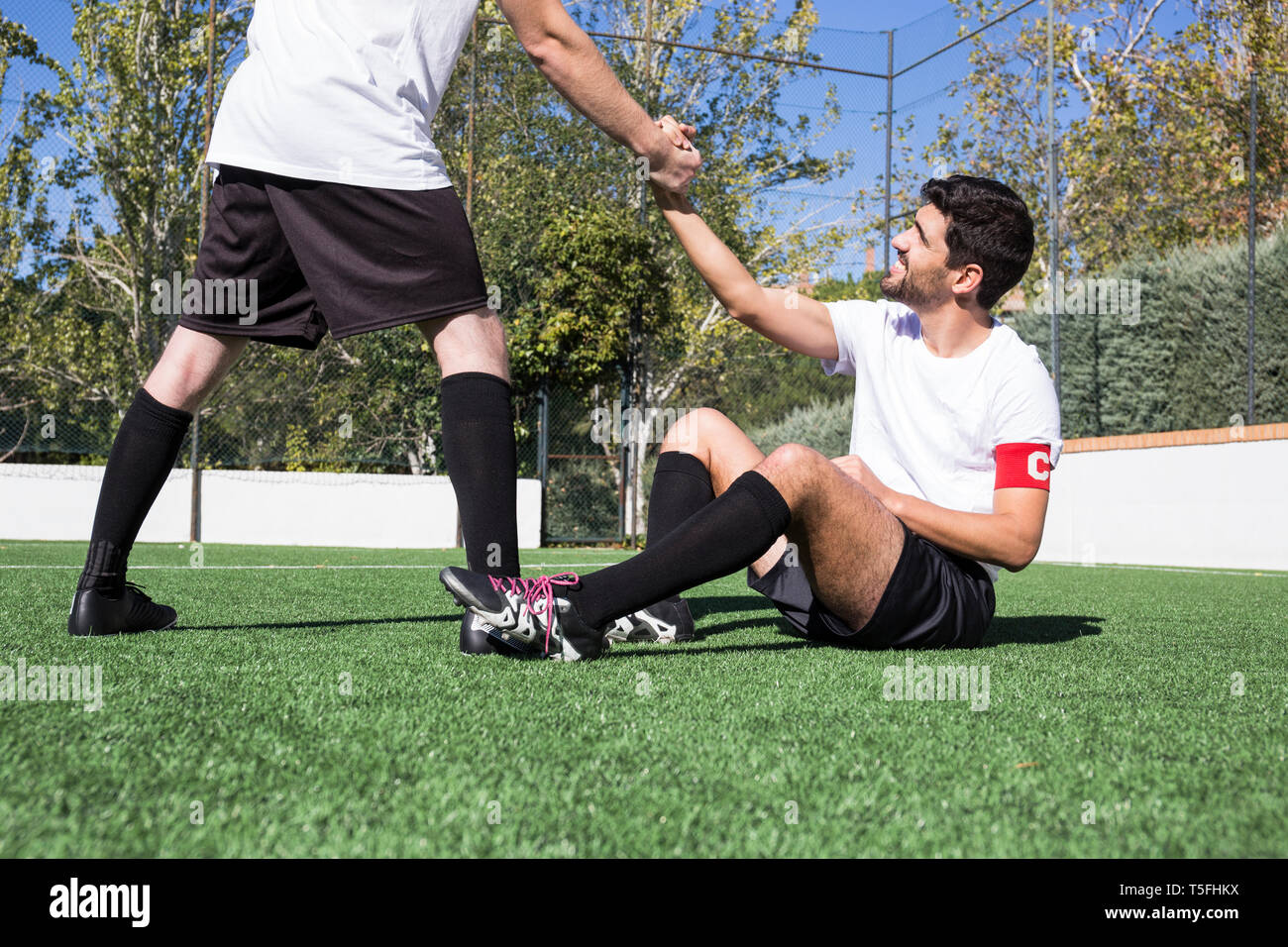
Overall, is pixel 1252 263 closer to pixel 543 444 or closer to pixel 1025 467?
pixel 543 444

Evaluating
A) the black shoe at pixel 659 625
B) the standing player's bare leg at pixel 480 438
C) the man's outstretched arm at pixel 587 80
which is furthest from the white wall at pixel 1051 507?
the standing player's bare leg at pixel 480 438

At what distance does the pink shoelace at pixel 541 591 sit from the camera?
2.04 metres

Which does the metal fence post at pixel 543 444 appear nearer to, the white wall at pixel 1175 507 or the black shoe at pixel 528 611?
the white wall at pixel 1175 507

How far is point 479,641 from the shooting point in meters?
2.17

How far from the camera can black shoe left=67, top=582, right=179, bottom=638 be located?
237cm

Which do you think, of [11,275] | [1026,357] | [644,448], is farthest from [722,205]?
[1026,357]

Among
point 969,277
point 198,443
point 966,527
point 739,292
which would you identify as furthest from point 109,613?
point 198,443

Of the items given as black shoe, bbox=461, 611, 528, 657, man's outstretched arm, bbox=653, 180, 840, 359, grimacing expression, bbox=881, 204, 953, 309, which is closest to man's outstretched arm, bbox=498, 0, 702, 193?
man's outstretched arm, bbox=653, 180, 840, 359

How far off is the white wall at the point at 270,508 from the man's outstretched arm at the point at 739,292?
29.5 ft

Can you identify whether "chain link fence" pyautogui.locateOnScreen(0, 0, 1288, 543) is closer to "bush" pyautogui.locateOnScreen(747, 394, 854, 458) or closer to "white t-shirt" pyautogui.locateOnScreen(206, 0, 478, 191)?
"bush" pyautogui.locateOnScreen(747, 394, 854, 458)

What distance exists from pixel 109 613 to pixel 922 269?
212 cm

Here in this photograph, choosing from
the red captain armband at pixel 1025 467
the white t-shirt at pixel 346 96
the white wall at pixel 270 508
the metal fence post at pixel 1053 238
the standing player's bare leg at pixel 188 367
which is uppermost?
the metal fence post at pixel 1053 238

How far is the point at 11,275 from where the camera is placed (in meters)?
12.4

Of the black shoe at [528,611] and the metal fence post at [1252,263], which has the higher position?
the metal fence post at [1252,263]
